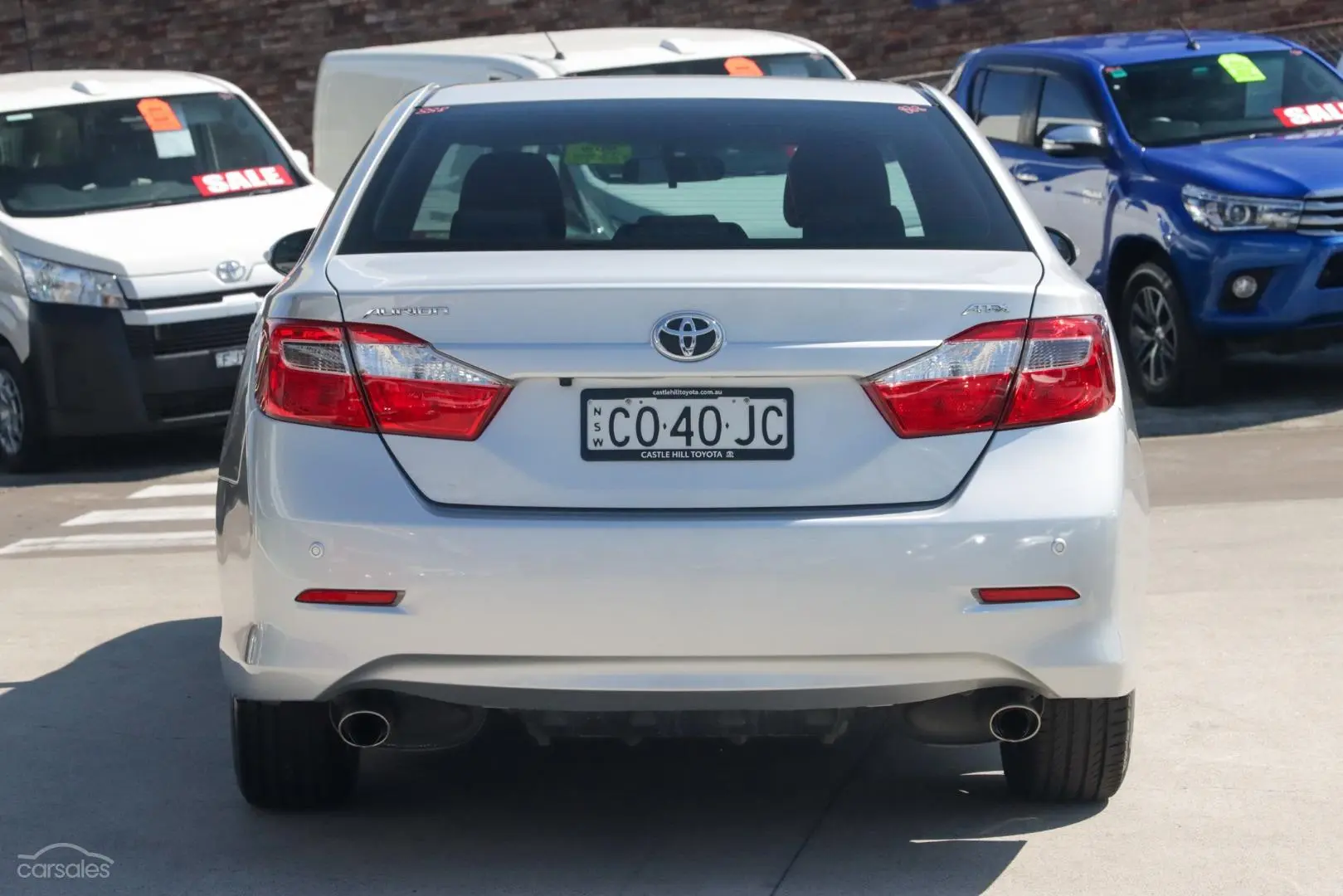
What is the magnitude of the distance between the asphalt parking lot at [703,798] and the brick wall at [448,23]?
15.4m

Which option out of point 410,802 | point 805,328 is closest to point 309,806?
point 410,802

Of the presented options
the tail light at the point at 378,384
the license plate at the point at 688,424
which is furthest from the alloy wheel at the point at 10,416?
the license plate at the point at 688,424

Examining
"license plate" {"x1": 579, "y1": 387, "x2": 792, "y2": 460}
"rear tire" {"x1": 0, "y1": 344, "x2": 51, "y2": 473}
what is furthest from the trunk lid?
"rear tire" {"x1": 0, "y1": 344, "x2": 51, "y2": 473}

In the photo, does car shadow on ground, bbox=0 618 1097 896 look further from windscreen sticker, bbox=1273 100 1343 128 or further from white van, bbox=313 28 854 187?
windscreen sticker, bbox=1273 100 1343 128

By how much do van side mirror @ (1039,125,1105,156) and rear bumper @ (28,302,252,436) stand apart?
13.6 ft

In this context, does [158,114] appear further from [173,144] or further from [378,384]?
[378,384]

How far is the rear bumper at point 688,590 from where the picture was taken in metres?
3.94

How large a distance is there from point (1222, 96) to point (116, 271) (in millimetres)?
5660

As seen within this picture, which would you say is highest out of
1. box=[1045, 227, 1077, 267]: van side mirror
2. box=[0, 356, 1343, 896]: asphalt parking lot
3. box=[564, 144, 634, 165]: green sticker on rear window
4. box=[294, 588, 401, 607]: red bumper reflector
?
box=[564, 144, 634, 165]: green sticker on rear window

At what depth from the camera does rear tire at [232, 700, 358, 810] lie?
4.51m

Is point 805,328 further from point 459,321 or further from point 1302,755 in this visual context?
point 1302,755

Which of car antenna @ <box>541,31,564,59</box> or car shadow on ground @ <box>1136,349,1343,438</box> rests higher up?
car antenna @ <box>541,31,564,59</box>

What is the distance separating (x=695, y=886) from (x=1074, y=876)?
728 mm

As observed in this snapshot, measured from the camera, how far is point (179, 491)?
32.8ft
